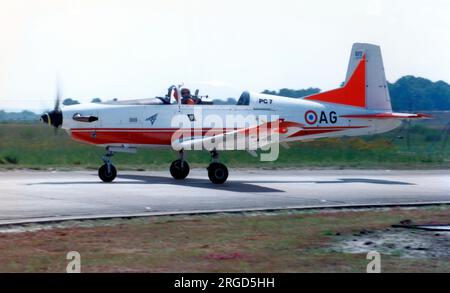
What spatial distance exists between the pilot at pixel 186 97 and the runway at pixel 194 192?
2.05 m

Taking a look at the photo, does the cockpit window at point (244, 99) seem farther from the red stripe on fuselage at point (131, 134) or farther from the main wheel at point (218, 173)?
the main wheel at point (218, 173)

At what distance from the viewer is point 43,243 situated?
451 inches

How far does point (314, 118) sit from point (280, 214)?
328 inches

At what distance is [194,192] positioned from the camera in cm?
1859

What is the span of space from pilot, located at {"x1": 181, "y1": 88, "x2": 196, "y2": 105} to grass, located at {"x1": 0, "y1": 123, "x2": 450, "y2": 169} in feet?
16.5

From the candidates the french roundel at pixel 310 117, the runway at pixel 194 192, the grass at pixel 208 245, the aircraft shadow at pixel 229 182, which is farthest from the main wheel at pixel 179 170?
the grass at pixel 208 245

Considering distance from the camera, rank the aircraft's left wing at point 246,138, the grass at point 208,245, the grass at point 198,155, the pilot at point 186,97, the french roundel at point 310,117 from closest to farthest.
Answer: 1. the grass at point 208,245
2. the aircraft's left wing at point 246,138
3. the pilot at point 186,97
4. the french roundel at point 310,117
5. the grass at point 198,155

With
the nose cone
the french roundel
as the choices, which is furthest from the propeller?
the french roundel

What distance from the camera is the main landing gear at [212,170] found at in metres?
20.8

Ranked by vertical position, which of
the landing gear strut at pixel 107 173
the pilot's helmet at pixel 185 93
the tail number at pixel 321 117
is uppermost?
the pilot's helmet at pixel 185 93

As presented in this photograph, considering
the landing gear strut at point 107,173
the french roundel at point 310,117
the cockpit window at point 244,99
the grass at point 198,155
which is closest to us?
the landing gear strut at point 107,173
